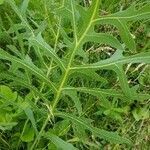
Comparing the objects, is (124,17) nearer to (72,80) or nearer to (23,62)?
(23,62)

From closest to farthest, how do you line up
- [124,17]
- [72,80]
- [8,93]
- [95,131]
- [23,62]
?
[124,17] → [23,62] → [95,131] → [8,93] → [72,80]

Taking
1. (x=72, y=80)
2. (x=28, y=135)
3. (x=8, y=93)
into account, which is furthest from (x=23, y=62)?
(x=72, y=80)

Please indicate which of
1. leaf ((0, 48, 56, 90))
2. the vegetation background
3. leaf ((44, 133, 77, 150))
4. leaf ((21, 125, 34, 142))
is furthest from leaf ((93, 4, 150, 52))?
leaf ((21, 125, 34, 142))

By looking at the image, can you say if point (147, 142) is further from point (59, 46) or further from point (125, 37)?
point (125, 37)

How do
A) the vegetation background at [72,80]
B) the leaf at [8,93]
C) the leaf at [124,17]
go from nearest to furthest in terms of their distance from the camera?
the leaf at [124,17]
the vegetation background at [72,80]
the leaf at [8,93]

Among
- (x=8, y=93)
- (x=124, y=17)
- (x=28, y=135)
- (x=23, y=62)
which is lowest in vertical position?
(x=28, y=135)

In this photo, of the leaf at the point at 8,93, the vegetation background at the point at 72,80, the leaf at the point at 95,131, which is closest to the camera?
the vegetation background at the point at 72,80

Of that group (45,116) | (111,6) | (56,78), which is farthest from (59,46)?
(111,6)

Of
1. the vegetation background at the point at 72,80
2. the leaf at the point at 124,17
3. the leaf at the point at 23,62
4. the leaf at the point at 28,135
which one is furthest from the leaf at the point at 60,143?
the leaf at the point at 124,17

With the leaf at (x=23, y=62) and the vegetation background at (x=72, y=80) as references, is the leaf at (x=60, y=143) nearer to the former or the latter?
the vegetation background at (x=72, y=80)
